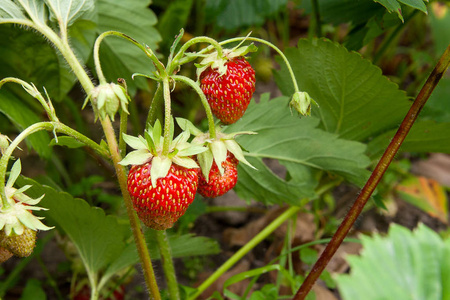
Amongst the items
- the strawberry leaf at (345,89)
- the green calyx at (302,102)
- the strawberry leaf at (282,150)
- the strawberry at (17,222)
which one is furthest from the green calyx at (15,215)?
the strawberry leaf at (345,89)

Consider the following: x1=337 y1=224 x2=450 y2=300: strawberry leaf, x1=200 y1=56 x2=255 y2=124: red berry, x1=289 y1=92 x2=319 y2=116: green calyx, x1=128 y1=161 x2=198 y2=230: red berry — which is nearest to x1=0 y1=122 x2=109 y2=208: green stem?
x1=128 y1=161 x2=198 y2=230: red berry

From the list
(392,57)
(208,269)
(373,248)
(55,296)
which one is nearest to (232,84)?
(373,248)

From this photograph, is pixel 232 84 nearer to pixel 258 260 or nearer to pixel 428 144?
pixel 428 144

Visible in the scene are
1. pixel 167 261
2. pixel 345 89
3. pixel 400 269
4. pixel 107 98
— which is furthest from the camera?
pixel 345 89

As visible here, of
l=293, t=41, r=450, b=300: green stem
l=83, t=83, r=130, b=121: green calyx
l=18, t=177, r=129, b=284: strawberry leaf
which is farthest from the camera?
l=18, t=177, r=129, b=284: strawberry leaf

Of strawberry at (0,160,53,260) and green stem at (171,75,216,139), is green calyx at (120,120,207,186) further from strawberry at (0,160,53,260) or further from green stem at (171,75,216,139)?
strawberry at (0,160,53,260)

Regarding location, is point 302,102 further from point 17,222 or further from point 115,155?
point 17,222

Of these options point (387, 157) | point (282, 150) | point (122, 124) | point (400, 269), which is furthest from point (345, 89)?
point (400, 269)
